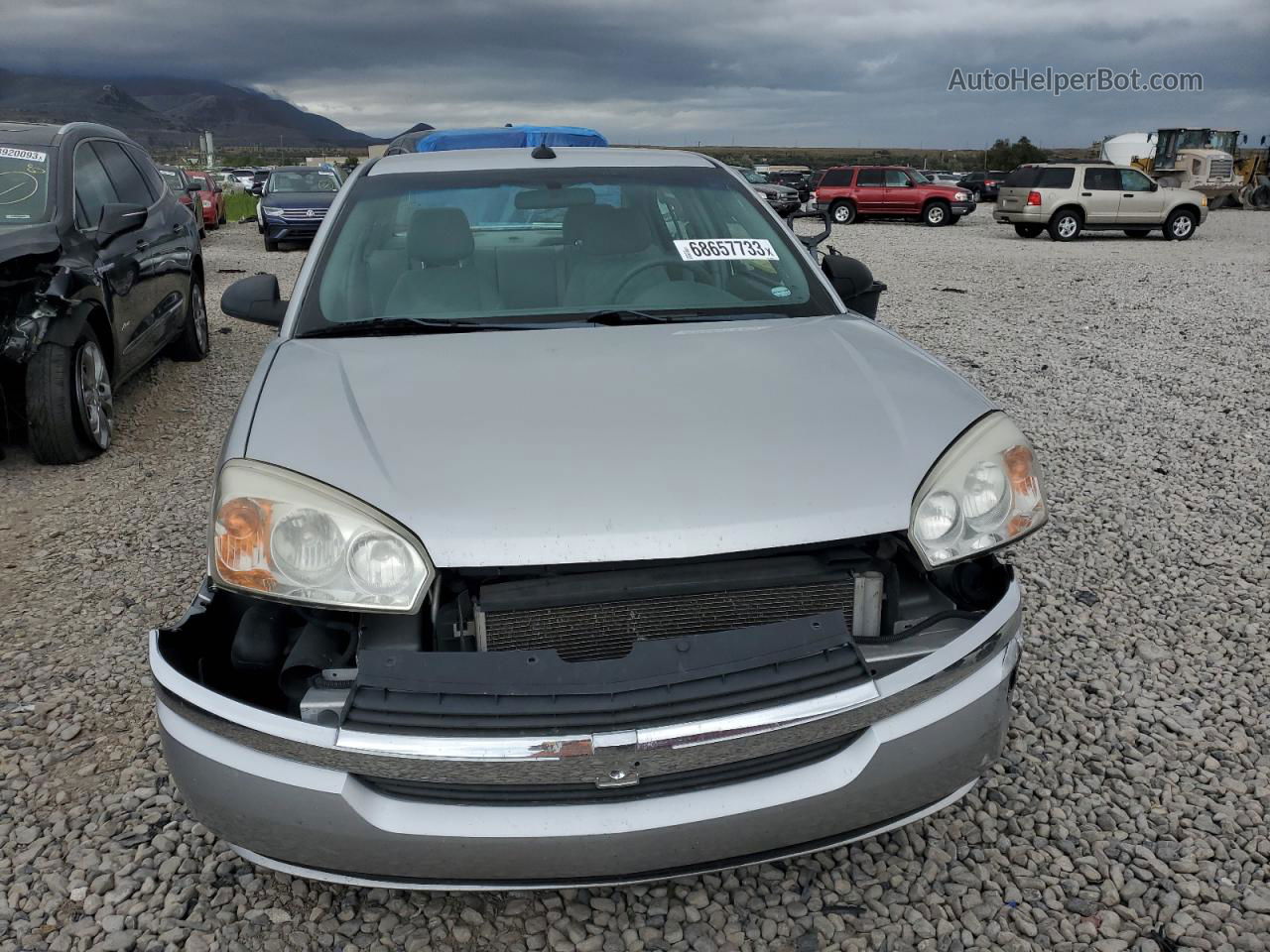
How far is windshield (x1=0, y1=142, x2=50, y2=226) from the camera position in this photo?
16.8ft

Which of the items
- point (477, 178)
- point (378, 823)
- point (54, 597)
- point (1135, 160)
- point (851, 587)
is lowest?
point (54, 597)

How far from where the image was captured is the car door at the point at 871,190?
2602cm

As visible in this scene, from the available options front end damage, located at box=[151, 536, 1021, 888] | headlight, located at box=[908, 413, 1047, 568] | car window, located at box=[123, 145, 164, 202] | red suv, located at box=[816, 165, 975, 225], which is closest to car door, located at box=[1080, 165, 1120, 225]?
red suv, located at box=[816, 165, 975, 225]

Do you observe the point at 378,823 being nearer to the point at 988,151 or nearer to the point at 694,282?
the point at 694,282

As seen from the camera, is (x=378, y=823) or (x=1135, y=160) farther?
(x=1135, y=160)

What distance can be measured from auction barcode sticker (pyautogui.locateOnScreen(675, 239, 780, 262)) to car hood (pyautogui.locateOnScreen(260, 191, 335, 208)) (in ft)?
51.9

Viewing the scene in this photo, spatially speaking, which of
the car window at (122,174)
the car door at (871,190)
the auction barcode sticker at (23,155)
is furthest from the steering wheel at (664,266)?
the car door at (871,190)

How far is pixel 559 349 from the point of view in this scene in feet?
8.59

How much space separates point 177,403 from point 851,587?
5635 mm

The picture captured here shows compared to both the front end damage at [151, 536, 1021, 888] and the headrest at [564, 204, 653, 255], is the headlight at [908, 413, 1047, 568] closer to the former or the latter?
the front end damage at [151, 536, 1021, 888]

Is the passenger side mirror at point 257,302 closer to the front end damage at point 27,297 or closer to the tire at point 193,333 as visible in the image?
the front end damage at point 27,297

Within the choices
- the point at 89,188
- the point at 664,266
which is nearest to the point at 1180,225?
the point at 89,188

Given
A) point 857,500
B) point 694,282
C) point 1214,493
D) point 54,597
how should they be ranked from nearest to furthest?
point 857,500 → point 694,282 → point 54,597 → point 1214,493

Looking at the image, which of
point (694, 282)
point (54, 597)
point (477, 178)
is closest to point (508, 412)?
point (694, 282)
